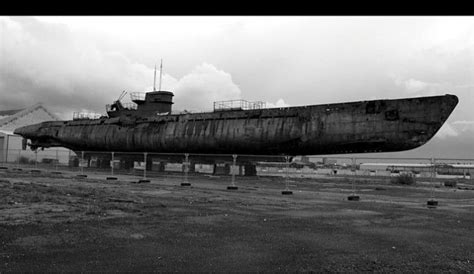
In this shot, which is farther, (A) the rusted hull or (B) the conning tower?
(B) the conning tower

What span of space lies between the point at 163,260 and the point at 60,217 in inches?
188

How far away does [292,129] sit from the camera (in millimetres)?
30531

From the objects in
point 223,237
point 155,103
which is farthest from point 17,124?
point 223,237

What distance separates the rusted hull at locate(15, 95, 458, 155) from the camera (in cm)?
2611

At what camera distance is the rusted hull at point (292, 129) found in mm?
26109

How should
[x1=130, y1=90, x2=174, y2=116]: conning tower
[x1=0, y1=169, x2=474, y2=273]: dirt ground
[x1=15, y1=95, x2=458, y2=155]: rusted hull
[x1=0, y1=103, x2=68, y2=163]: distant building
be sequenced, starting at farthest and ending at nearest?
1. [x1=0, y1=103, x2=68, y2=163]: distant building
2. [x1=130, y1=90, x2=174, y2=116]: conning tower
3. [x1=15, y1=95, x2=458, y2=155]: rusted hull
4. [x1=0, y1=169, x2=474, y2=273]: dirt ground

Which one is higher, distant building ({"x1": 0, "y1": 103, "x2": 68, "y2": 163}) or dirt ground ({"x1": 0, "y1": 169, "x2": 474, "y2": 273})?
distant building ({"x1": 0, "y1": 103, "x2": 68, "y2": 163})

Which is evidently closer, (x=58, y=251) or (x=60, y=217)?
(x=58, y=251)

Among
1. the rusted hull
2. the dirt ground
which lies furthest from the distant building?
the dirt ground

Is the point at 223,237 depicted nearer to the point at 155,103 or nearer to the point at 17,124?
the point at 155,103

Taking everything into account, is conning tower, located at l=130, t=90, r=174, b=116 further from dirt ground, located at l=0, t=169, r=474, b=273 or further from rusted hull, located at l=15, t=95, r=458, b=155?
dirt ground, located at l=0, t=169, r=474, b=273

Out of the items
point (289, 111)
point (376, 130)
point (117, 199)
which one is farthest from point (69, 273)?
point (289, 111)

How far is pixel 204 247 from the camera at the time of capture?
7086mm
